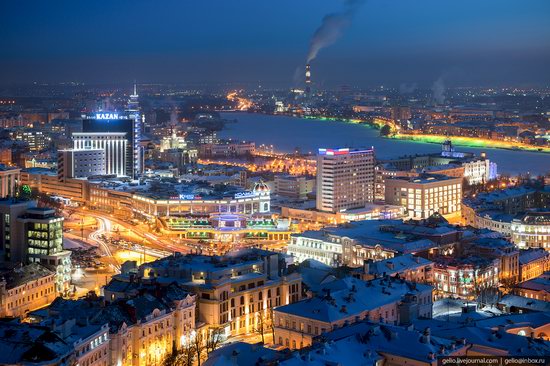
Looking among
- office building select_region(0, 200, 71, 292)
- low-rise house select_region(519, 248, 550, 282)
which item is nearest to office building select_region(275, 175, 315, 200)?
low-rise house select_region(519, 248, 550, 282)

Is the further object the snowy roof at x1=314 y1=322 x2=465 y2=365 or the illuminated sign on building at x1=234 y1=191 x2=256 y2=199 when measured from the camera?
the illuminated sign on building at x1=234 y1=191 x2=256 y2=199

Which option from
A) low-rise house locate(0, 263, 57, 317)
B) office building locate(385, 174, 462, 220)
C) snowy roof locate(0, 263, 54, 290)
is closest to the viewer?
low-rise house locate(0, 263, 57, 317)

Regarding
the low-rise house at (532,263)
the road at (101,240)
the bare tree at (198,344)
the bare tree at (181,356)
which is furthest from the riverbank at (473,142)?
the bare tree at (181,356)

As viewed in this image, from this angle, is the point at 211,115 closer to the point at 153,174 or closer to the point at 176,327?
the point at 153,174

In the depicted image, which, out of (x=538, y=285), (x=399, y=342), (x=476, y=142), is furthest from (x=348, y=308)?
(x=476, y=142)

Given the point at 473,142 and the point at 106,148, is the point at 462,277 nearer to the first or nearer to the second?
the point at 106,148

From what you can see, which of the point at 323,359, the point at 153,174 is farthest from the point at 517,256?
the point at 153,174

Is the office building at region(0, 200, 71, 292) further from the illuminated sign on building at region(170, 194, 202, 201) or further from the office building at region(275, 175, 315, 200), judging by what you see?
the office building at region(275, 175, 315, 200)
